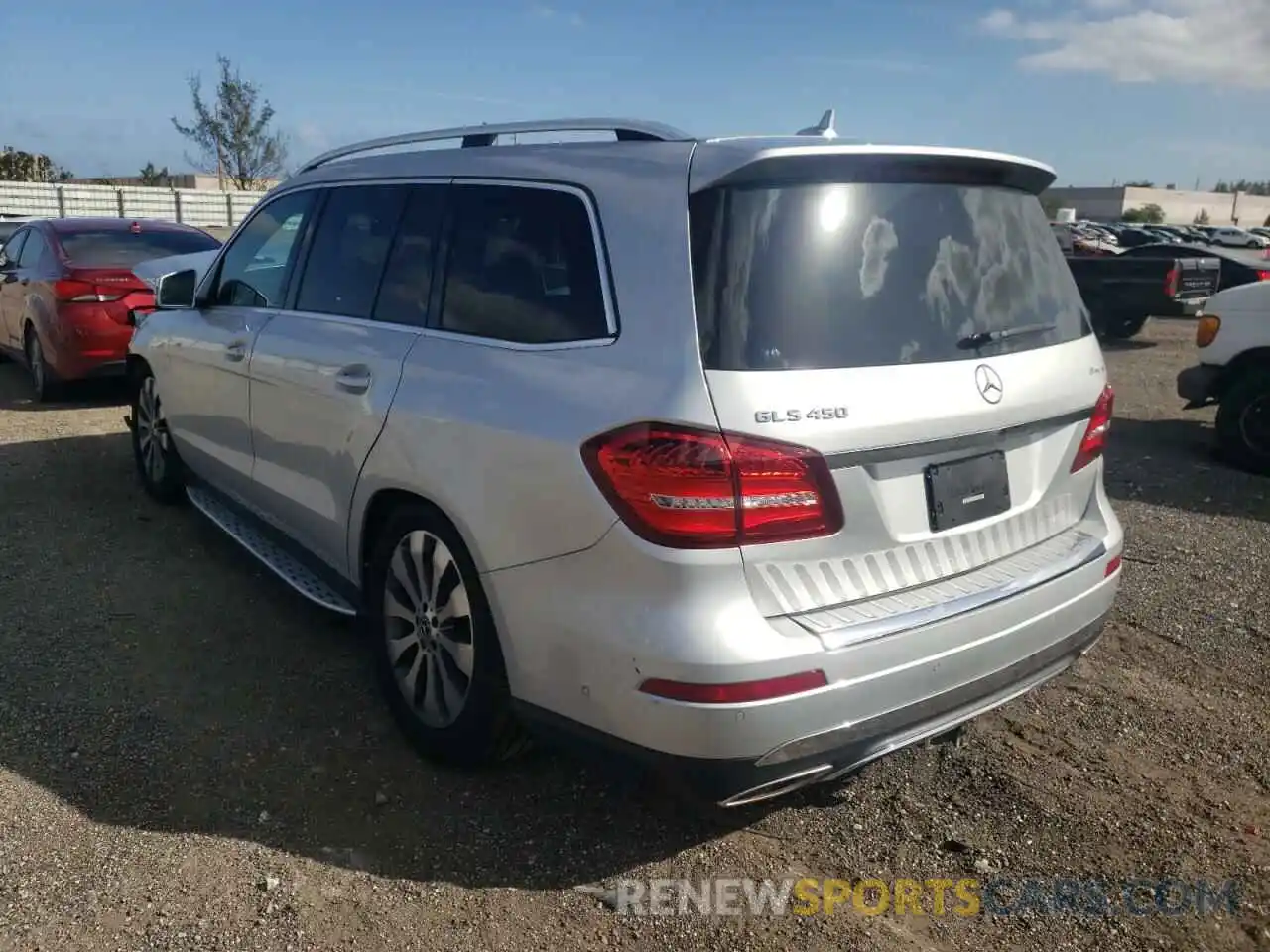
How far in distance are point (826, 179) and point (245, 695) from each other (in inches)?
108

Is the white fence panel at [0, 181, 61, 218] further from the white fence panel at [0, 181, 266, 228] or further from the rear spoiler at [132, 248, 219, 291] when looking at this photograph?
the rear spoiler at [132, 248, 219, 291]

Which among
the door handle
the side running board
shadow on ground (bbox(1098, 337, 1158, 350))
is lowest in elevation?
shadow on ground (bbox(1098, 337, 1158, 350))

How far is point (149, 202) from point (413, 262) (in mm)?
36568

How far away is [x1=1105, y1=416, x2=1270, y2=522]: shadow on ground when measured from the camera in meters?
6.84

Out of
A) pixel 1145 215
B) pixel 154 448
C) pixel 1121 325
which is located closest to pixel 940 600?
pixel 154 448

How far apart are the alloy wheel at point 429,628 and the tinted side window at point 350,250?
964 millimetres

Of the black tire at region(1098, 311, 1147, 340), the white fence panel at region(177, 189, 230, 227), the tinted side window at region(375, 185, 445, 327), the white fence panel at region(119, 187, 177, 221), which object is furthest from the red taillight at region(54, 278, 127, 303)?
the white fence panel at region(119, 187, 177, 221)

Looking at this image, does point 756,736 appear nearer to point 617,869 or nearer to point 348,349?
point 617,869

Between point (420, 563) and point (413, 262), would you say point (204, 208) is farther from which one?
point (420, 563)

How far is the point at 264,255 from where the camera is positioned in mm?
4793

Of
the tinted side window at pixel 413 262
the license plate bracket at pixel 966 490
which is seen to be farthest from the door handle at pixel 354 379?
the license plate bracket at pixel 966 490

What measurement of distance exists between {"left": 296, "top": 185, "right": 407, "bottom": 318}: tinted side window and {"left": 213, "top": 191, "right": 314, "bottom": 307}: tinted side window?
236 millimetres

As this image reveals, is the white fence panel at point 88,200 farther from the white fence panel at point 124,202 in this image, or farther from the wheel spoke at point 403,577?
the wheel spoke at point 403,577

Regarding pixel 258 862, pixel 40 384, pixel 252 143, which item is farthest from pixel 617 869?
pixel 252 143
